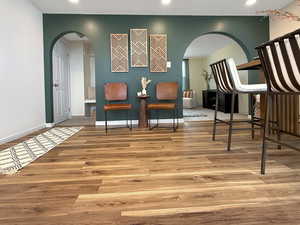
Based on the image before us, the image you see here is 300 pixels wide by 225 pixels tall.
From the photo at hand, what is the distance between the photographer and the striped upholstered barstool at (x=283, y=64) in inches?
50.9

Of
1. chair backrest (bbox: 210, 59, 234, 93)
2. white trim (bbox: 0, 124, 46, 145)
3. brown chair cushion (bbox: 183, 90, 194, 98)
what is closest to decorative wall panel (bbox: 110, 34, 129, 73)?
white trim (bbox: 0, 124, 46, 145)

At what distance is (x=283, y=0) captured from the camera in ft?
13.3

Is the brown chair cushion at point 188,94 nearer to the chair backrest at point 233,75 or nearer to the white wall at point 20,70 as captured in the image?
the white wall at point 20,70

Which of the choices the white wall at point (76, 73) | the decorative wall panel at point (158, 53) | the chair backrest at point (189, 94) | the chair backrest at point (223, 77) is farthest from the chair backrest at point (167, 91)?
the chair backrest at point (189, 94)

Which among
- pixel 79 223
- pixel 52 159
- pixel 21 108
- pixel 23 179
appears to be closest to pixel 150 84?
pixel 21 108

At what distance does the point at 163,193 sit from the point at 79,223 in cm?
49

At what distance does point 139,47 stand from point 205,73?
5.76 meters

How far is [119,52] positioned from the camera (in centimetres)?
440

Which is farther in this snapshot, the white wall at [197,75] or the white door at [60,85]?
the white wall at [197,75]

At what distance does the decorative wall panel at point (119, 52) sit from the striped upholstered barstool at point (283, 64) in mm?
3150

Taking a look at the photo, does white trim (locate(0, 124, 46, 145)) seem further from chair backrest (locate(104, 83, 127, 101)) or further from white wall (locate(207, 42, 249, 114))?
white wall (locate(207, 42, 249, 114))

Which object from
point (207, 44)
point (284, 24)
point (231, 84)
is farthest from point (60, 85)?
point (284, 24)

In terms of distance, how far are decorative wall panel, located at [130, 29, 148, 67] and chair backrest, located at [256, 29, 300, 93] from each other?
306 cm

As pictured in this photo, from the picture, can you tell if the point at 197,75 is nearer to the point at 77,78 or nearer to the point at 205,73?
the point at 205,73
